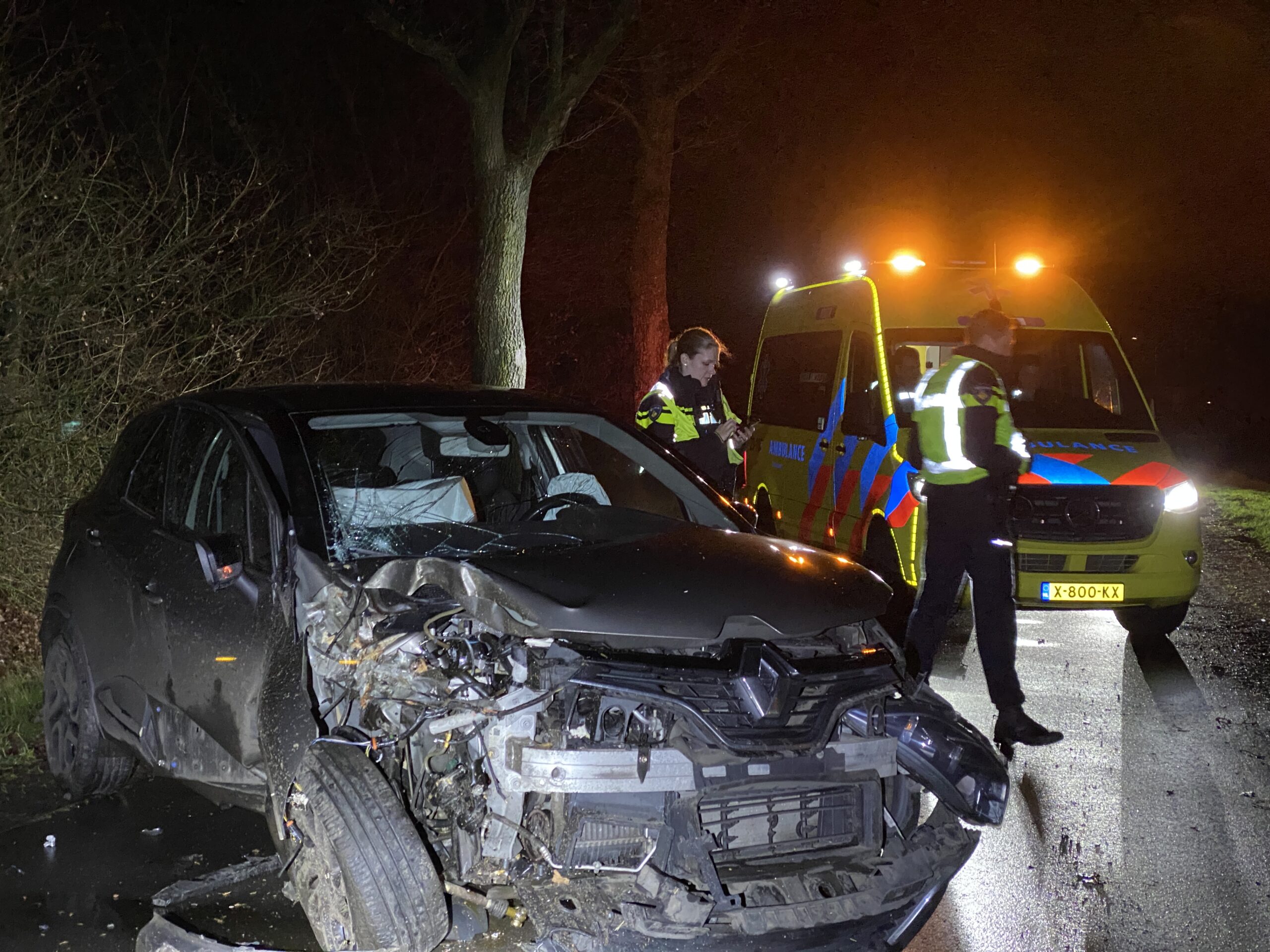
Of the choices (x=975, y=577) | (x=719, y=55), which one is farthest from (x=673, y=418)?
(x=719, y=55)

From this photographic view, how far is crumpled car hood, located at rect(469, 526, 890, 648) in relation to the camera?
3385 millimetres

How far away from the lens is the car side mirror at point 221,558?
12.4 ft

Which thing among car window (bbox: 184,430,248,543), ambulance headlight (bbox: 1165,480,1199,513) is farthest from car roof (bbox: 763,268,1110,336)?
→ car window (bbox: 184,430,248,543)

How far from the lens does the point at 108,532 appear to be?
479cm

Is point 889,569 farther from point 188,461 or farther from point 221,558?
point 221,558

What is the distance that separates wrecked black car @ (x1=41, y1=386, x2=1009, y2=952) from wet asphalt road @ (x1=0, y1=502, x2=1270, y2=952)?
0.41 meters

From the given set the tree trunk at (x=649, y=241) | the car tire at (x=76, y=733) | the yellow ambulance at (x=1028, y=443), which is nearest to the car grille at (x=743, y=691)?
the car tire at (x=76, y=733)

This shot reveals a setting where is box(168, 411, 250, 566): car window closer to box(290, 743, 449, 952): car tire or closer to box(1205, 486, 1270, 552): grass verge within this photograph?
box(290, 743, 449, 952): car tire

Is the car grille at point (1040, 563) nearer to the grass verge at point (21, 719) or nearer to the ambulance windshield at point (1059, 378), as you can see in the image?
the ambulance windshield at point (1059, 378)

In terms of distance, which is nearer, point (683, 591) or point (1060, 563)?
point (683, 591)

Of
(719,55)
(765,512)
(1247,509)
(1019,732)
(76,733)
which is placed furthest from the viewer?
(719,55)

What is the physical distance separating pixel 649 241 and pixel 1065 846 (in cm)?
1363

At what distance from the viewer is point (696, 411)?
7.43m

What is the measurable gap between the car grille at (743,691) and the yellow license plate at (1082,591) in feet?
14.1
